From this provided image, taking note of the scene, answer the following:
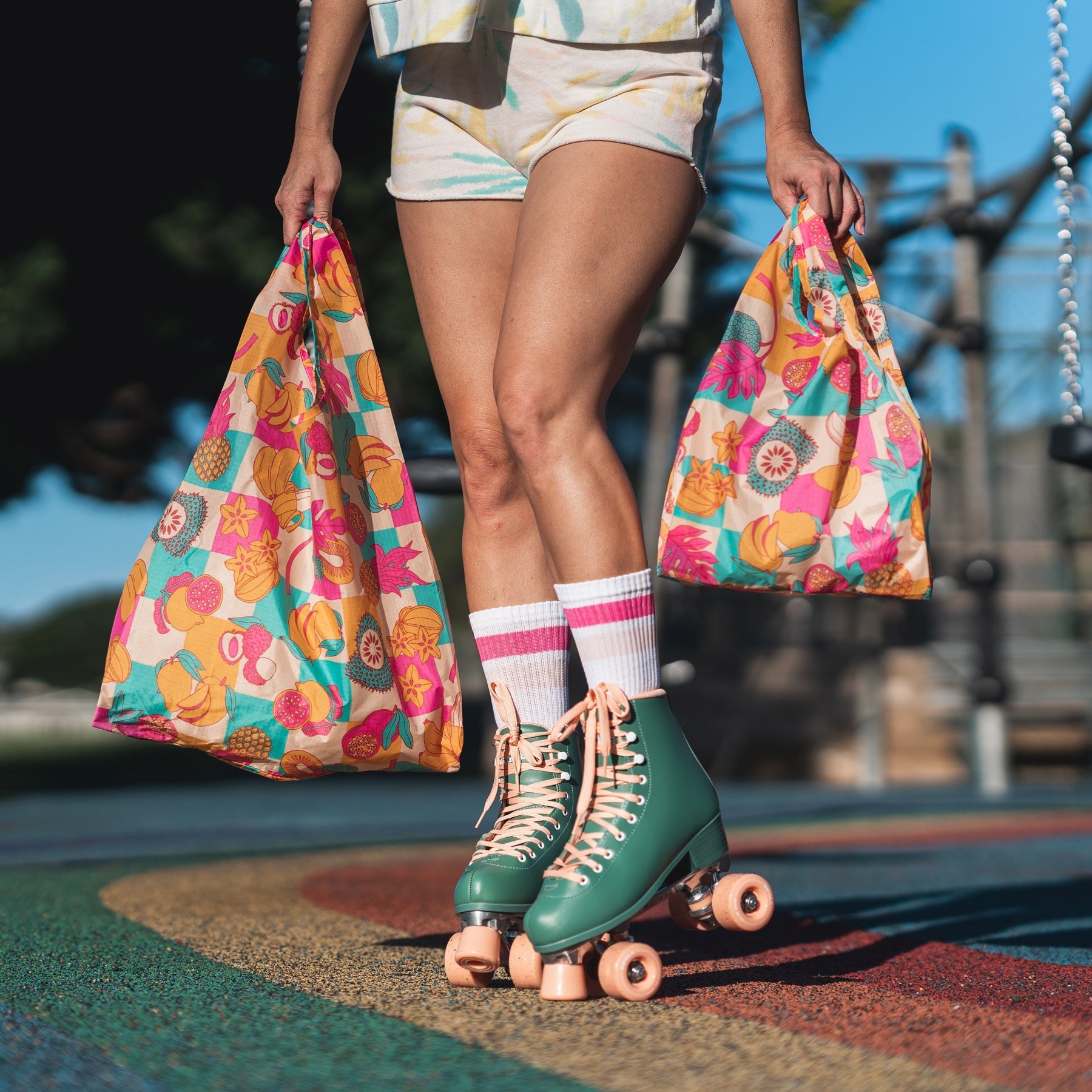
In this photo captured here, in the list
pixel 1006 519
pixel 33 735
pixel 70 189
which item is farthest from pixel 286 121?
pixel 33 735

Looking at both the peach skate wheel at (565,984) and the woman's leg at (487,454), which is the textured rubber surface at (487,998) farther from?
the woman's leg at (487,454)

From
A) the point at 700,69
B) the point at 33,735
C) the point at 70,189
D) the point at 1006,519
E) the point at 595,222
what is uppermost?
the point at 70,189

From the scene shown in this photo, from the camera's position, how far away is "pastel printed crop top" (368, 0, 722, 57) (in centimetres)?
152

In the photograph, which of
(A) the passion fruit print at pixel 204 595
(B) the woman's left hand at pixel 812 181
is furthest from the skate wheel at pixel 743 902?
(B) the woman's left hand at pixel 812 181

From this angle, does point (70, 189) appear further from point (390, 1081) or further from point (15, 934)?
point (390, 1081)

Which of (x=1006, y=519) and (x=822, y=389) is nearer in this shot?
(x=822, y=389)

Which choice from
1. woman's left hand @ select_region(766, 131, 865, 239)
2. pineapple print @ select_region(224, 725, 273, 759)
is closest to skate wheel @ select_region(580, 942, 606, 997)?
pineapple print @ select_region(224, 725, 273, 759)

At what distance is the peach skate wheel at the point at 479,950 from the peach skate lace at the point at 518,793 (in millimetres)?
107

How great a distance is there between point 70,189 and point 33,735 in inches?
691

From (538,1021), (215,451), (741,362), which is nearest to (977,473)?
(741,362)

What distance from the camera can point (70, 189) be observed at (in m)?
7.96

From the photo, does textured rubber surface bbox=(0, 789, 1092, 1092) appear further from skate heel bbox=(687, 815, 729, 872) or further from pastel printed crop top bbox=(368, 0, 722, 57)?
pastel printed crop top bbox=(368, 0, 722, 57)

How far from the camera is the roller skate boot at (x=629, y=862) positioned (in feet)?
4.25

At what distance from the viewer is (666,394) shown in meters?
8.88
